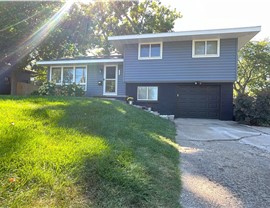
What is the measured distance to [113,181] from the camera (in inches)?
103

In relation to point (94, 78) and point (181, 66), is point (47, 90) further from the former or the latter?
point (181, 66)

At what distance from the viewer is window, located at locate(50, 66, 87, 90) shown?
1530cm

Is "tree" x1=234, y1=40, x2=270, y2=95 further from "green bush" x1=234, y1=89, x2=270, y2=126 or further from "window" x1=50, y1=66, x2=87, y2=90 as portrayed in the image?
"window" x1=50, y1=66, x2=87, y2=90

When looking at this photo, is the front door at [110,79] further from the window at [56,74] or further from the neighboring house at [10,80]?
the neighboring house at [10,80]

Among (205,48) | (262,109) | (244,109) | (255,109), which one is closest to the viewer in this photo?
(262,109)

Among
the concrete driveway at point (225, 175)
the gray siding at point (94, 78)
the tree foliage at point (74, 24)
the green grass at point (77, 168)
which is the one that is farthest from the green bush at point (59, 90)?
the concrete driveway at point (225, 175)

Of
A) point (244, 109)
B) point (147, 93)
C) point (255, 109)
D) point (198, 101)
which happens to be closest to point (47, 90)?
point (147, 93)

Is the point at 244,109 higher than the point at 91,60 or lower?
lower

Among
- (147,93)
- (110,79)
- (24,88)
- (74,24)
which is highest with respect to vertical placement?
(74,24)

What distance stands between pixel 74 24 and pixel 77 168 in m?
23.0

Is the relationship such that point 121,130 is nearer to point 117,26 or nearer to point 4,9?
point 4,9

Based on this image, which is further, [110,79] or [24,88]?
[24,88]

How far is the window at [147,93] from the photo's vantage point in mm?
13391

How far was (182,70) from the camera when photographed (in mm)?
12555
